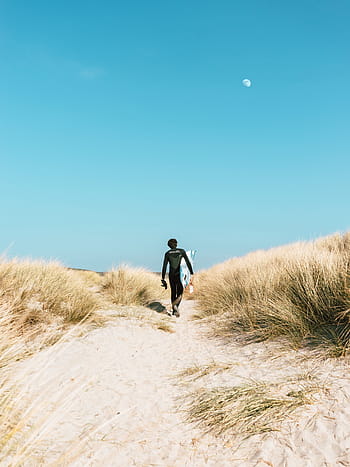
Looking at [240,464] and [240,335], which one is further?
[240,335]

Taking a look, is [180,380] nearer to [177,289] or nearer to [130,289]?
[177,289]

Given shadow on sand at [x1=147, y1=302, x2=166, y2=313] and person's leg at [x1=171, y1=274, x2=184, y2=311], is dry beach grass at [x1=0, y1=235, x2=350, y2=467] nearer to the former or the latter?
person's leg at [x1=171, y1=274, x2=184, y2=311]

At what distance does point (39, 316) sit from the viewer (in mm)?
6527

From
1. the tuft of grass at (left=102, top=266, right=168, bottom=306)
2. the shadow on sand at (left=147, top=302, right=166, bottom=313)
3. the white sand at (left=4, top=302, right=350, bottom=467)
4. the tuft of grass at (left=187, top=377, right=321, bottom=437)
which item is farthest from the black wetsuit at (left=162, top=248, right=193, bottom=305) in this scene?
the tuft of grass at (left=187, top=377, right=321, bottom=437)

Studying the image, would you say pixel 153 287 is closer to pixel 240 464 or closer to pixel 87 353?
pixel 87 353

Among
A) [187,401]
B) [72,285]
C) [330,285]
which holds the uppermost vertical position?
[72,285]

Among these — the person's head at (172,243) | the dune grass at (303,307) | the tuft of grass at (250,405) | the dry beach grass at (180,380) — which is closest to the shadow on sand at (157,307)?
the dry beach grass at (180,380)

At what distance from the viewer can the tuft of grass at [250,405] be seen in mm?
3129

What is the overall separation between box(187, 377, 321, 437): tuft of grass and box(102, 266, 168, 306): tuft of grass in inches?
275

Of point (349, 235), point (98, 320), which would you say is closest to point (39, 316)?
point (98, 320)

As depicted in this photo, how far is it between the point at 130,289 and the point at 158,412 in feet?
27.2

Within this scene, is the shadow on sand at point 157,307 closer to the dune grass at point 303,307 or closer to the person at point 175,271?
the person at point 175,271

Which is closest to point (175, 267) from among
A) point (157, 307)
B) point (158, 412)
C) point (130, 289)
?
point (157, 307)

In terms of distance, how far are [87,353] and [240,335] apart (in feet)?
8.62
